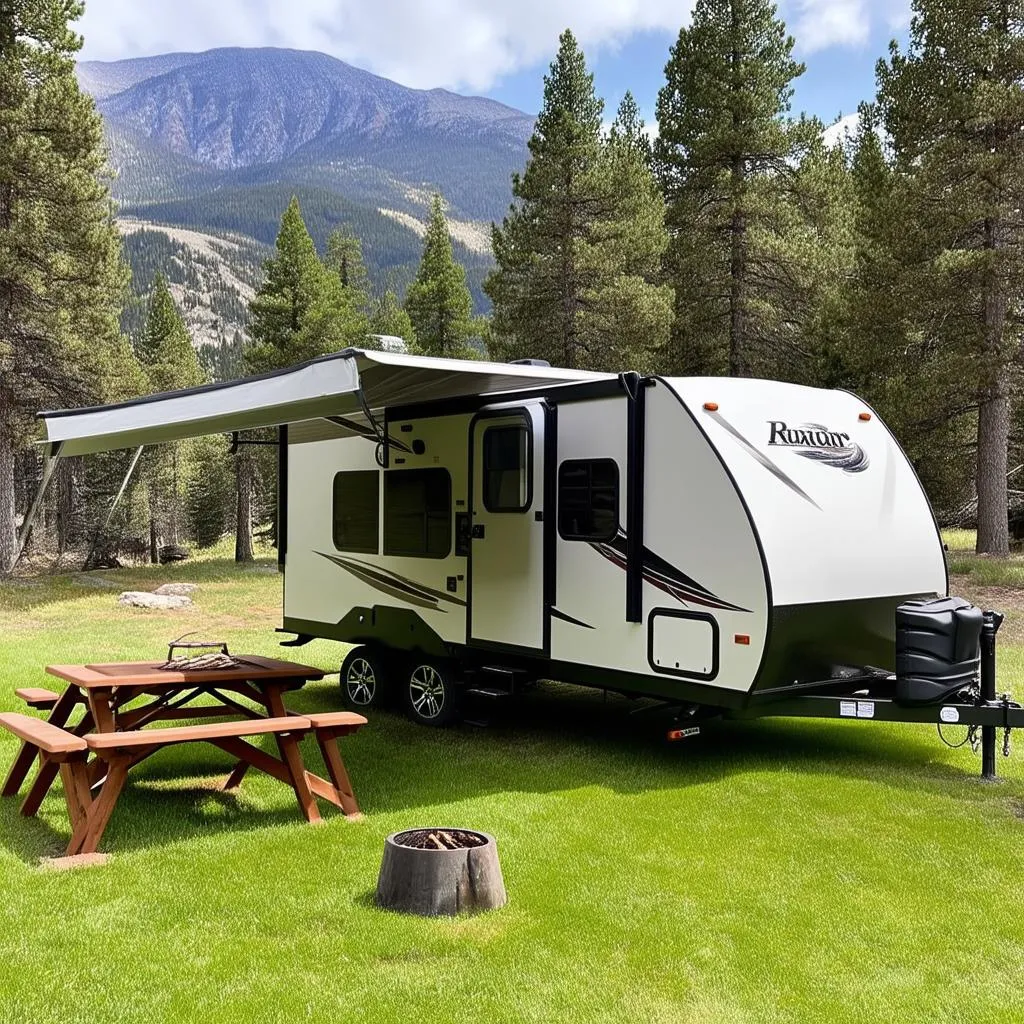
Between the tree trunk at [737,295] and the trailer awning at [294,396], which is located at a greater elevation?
the tree trunk at [737,295]

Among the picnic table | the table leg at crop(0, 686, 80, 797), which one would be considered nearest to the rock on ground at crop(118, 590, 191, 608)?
the picnic table

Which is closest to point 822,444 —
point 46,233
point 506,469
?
point 506,469

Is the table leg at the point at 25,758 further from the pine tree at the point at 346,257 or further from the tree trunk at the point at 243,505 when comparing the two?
the pine tree at the point at 346,257

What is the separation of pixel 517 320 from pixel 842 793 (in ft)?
55.7

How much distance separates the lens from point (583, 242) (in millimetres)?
21188

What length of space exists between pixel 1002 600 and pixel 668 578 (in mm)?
10104

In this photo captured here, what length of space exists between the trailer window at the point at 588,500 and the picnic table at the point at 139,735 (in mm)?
2008

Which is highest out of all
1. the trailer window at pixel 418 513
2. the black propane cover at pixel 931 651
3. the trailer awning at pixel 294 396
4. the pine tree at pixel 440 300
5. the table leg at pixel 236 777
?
the pine tree at pixel 440 300

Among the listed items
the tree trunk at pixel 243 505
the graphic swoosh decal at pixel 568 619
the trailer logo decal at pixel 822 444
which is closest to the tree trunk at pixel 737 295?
the tree trunk at pixel 243 505

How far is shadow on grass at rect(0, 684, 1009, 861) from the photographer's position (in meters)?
5.99

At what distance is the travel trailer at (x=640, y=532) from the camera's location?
6.48m

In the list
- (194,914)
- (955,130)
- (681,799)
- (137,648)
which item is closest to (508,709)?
(681,799)

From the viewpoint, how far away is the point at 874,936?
14.5ft

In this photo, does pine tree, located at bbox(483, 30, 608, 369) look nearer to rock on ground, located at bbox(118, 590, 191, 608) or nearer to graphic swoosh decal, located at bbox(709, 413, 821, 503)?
rock on ground, located at bbox(118, 590, 191, 608)
